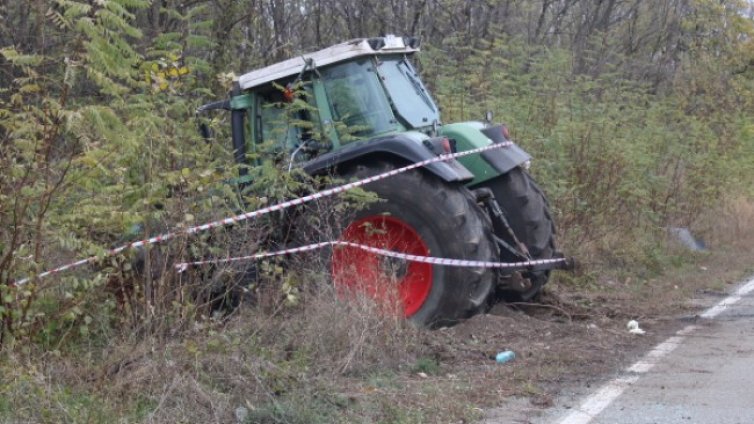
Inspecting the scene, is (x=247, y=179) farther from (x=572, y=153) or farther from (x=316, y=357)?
(x=572, y=153)

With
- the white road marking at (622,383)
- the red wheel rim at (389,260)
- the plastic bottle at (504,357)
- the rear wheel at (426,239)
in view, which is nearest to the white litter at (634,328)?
the white road marking at (622,383)

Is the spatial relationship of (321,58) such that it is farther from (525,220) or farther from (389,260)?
(525,220)

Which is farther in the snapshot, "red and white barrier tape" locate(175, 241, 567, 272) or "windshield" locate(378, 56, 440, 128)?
"windshield" locate(378, 56, 440, 128)

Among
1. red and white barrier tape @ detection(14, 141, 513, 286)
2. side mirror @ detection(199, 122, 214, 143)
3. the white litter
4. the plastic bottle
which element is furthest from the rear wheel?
the white litter

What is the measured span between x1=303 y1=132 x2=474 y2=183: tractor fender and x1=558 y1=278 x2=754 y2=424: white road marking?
85.3 inches

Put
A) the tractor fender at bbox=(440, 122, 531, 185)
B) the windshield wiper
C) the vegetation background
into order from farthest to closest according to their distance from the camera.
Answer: the windshield wiper → the tractor fender at bbox=(440, 122, 531, 185) → the vegetation background

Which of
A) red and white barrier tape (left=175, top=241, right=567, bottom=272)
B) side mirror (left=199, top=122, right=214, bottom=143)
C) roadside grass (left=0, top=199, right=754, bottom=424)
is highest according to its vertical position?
side mirror (left=199, top=122, right=214, bottom=143)

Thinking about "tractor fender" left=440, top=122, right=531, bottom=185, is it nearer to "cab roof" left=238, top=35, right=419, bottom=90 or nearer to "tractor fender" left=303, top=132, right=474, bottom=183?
"tractor fender" left=303, top=132, right=474, bottom=183

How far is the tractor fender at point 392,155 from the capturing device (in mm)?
9117

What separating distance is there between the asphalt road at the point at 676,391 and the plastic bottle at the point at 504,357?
878 mm

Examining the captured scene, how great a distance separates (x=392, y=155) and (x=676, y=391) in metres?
3.28

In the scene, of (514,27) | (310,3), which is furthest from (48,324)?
(514,27)

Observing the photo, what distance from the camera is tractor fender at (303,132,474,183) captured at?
9.12 metres

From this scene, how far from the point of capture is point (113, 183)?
767 cm
